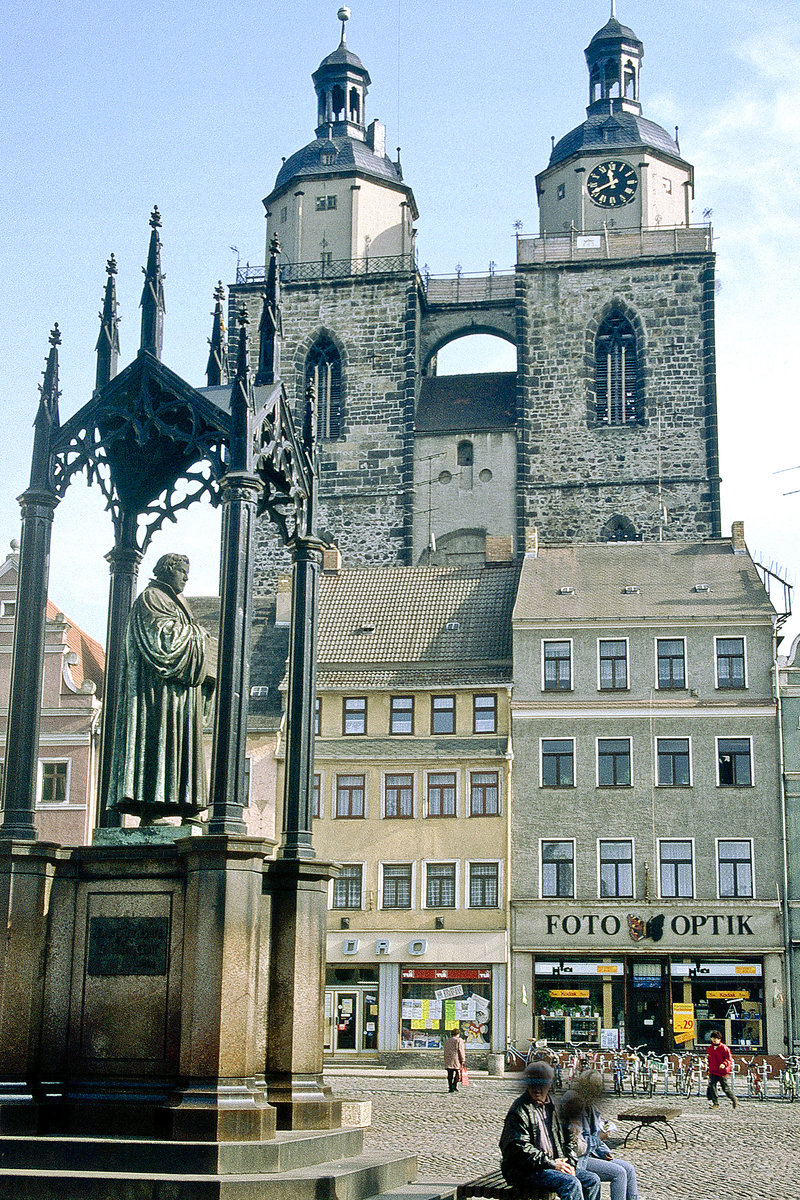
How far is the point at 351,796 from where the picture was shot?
38281 mm

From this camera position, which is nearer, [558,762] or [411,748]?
[558,762]

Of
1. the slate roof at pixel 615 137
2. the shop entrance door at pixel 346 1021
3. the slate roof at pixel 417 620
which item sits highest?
the slate roof at pixel 615 137

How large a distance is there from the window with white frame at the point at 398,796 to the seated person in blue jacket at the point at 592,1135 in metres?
26.4

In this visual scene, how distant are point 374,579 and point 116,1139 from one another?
34.6 meters

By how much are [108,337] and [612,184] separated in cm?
5050

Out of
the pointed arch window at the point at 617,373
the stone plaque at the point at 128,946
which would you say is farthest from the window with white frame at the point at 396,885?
the stone plaque at the point at 128,946

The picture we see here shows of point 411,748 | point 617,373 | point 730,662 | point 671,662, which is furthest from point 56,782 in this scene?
point 617,373

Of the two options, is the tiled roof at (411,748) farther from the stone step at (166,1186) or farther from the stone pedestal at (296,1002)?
the stone step at (166,1186)

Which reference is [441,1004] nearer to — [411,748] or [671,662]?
[411,748]

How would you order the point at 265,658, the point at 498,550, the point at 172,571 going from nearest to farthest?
the point at 172,571, the point at 265,658, the point at 498,550

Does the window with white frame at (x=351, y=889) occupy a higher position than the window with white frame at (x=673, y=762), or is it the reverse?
the window with white frame at (x=673, y=762)

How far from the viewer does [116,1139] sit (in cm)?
941

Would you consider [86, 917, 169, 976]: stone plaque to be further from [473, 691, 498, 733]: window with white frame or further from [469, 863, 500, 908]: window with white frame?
[473, 691, 498, 733]: window with white frame

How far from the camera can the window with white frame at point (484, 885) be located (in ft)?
122
